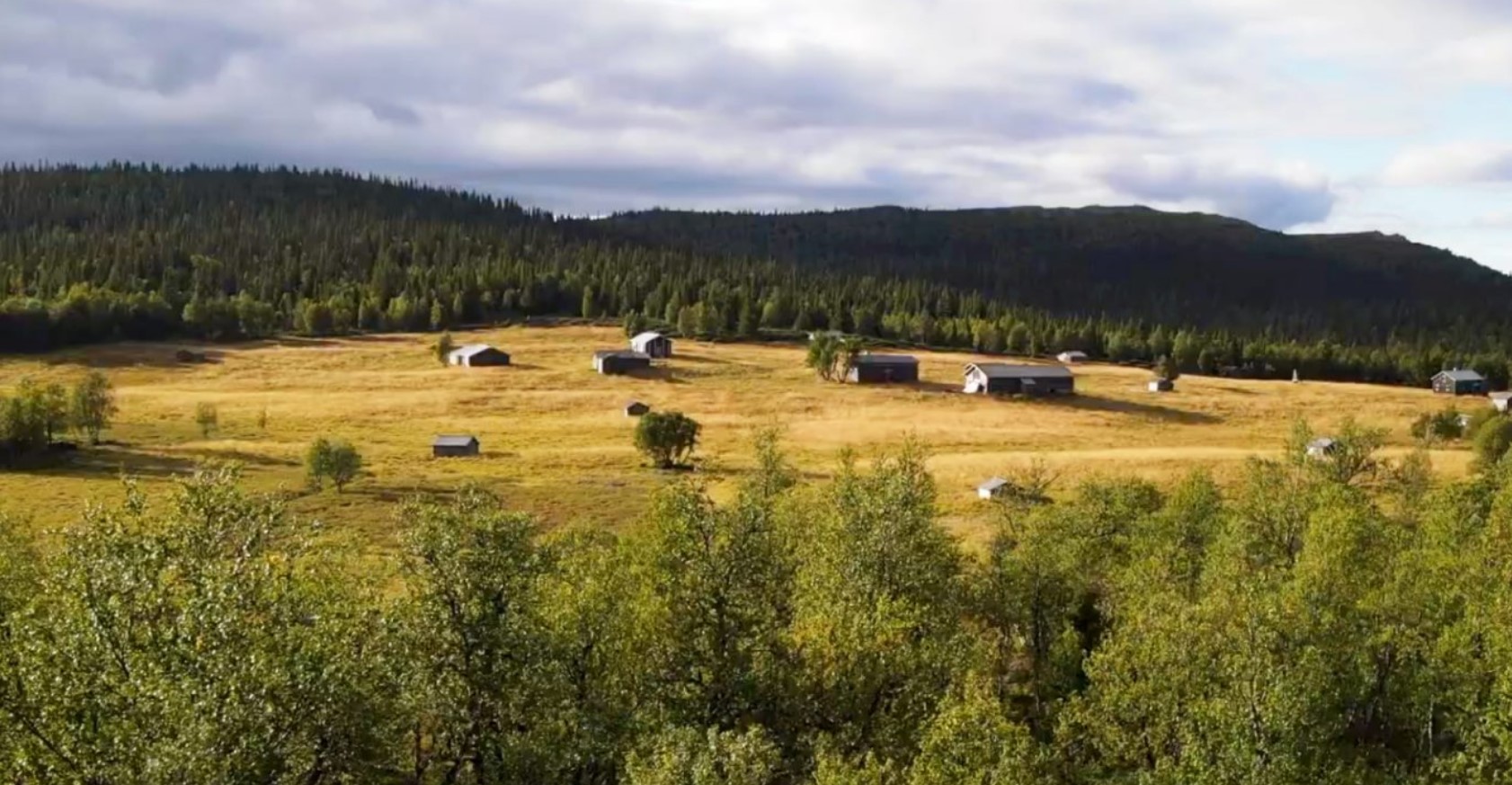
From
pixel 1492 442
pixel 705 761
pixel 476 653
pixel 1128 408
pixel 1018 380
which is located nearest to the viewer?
pixel 705 761

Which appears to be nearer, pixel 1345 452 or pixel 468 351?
pixel 1345 452

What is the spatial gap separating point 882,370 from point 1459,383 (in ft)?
264

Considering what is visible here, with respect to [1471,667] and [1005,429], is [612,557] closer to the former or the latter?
[1471,667]

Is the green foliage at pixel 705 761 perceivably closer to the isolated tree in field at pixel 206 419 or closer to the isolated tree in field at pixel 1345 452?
the isolated tree in field at pixel 1345 452

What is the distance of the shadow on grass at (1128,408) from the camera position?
4897 inches

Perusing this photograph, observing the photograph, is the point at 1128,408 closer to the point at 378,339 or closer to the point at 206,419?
the point at 206,419

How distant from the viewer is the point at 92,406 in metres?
99.8

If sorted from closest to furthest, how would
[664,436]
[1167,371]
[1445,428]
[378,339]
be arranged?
[664,436] → [1445,428] → [1167,371] → [378,339]

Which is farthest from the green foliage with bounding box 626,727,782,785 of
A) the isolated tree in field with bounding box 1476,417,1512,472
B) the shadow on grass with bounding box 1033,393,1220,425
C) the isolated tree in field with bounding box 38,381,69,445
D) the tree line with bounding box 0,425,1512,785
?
the shadow on grass with bounding box 1033,393,1220,425

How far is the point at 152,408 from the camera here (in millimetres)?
121500

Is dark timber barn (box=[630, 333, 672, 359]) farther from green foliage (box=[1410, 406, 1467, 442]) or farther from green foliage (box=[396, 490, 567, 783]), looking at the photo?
green foliage (box=[396, 490, 567, 783])

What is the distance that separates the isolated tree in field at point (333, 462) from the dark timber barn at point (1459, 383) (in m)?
142

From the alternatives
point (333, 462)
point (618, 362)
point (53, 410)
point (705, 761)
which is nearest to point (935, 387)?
point (618, 362)

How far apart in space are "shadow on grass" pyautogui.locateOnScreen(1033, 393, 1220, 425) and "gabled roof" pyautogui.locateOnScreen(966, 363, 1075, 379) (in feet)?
12.7
